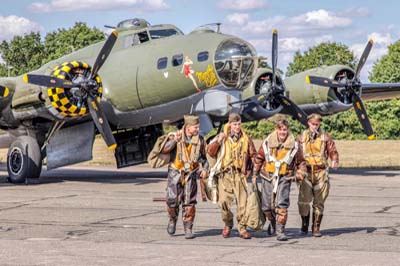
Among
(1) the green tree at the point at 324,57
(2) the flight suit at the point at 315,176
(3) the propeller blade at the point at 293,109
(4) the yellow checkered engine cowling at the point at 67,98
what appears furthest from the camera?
(1) the green tree at the point at 324,57

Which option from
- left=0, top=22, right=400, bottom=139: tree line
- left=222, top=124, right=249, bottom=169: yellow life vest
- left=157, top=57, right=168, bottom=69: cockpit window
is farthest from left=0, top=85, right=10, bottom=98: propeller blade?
left=0, top=22, right=400, bottom=139: tree line

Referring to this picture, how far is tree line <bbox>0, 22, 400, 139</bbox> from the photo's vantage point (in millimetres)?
64812

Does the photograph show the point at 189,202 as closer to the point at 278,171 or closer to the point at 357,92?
the point at 278,171

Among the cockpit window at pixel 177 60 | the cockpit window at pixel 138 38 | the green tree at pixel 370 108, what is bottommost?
the green tree at pixel 370 108

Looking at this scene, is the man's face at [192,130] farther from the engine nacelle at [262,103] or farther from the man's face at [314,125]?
the engine nacelle at [262,103]

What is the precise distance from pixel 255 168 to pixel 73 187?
37.7ft

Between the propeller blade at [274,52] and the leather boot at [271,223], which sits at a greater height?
the propeller blade at [274,52]

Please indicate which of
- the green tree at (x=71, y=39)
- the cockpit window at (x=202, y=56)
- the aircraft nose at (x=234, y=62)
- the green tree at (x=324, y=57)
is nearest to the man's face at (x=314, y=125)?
the aircraft nose at (x=234, y=62)

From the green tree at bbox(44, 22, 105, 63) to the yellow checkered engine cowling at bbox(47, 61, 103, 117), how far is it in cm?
5780

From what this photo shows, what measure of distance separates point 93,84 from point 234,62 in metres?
3.80

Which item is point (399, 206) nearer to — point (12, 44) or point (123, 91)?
point (123, 91)

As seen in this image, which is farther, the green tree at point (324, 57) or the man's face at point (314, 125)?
the green tree at point (324, 57)

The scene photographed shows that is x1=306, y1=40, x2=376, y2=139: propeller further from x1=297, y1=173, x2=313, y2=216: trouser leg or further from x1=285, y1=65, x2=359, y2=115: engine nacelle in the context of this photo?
x1=297, y1=173, x2=313, y2=216: trouser leg

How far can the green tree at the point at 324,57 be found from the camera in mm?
89681
